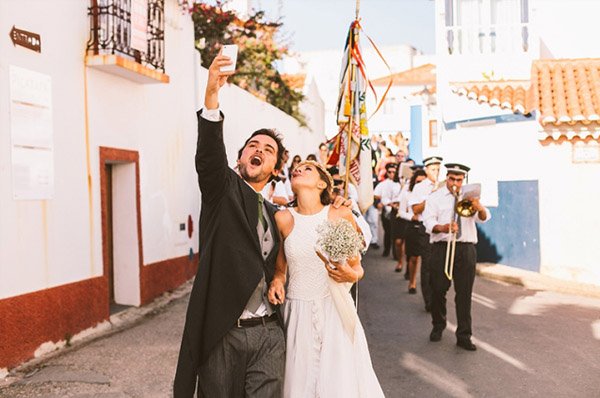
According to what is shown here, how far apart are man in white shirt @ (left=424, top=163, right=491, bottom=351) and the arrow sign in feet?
15.6

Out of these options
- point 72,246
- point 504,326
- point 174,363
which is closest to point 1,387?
point 174,363

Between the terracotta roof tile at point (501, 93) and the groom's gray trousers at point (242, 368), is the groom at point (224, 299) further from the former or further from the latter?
the terracotta roof tile at point (501, 93)

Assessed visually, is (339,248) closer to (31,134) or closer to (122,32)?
(31,134)

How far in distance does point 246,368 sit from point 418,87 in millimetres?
45558

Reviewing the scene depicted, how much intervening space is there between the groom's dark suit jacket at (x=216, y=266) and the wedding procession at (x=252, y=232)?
0.03 feet

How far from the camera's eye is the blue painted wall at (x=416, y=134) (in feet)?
121

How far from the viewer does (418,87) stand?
47625mm

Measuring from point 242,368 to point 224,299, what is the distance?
359 mm

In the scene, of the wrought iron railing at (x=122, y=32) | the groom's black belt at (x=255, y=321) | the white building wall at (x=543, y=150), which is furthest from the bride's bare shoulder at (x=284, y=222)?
the white building wall at (x=543, y=150)

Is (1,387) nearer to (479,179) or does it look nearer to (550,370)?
(550,370)

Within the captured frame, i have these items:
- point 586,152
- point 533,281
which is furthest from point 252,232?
point 586,152

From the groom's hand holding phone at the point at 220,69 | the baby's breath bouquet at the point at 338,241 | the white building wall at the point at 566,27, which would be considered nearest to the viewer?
the groom's hand holding phone at the point at 220,69

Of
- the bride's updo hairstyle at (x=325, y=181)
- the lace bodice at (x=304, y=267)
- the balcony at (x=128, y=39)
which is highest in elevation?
the balcony at (x=128, y=39)

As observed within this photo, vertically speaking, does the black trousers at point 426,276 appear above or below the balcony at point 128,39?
below
